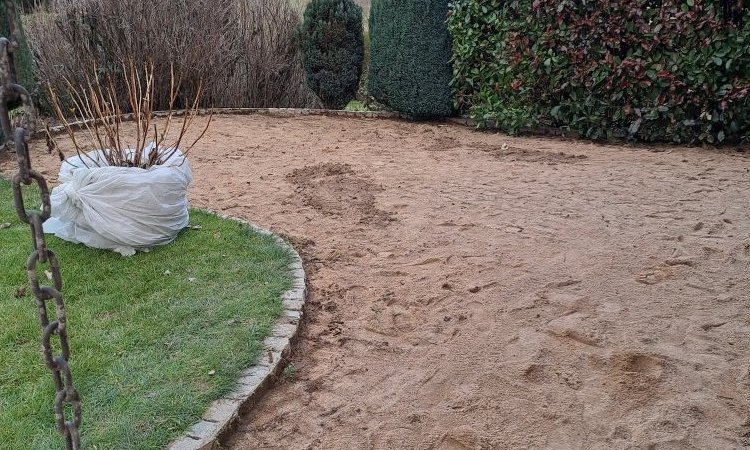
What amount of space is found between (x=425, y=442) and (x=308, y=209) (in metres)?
2.84

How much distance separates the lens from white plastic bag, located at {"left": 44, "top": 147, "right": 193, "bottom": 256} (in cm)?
386

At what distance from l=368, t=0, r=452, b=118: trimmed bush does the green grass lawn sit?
14.9 ft

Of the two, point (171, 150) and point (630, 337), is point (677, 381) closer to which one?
point (630, 337)

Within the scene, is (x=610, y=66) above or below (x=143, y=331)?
above

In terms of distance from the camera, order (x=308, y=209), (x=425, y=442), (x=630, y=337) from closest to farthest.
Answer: (x=425, y=442), (x=630, y=337), (x=308, y=209)

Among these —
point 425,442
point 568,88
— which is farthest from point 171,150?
point 568,88

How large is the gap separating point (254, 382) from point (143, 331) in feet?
2.39

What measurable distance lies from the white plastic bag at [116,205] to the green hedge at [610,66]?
15.2 feet

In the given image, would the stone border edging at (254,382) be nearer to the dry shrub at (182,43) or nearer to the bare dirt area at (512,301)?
the bare dirt area at (512,301)

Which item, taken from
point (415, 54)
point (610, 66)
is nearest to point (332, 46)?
point (415, 54)

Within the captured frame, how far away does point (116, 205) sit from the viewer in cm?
387

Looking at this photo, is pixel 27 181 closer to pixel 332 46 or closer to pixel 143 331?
pixel 143 331

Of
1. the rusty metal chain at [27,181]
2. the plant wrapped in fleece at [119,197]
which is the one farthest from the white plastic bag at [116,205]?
the rusty metal chain at [27,181]

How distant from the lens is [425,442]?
246 cm
